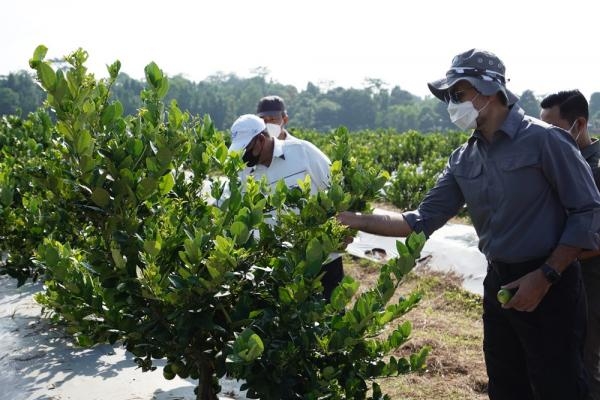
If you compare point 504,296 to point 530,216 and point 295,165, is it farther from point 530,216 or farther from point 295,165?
point 295,165

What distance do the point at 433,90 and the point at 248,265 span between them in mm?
1042

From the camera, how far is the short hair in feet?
10.0

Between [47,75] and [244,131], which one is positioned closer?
[47,75]

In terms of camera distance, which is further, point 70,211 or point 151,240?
point 70,211

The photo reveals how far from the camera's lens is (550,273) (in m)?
2.38

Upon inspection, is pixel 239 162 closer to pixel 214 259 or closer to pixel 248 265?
pixel 248 265

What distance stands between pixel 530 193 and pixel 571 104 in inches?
31.2

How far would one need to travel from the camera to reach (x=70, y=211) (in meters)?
2.47

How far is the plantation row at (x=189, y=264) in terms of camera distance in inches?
81.5

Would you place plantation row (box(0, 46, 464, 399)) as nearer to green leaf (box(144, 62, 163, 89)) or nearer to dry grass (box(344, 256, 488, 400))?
green leaf (box(144, 62, 163, 89))

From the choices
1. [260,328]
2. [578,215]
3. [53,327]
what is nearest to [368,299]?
[260,328]

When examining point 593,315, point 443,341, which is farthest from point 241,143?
point 443,341

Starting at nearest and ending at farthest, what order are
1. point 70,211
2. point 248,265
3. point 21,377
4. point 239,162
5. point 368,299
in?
1. point 368,299
2. point 248,265
3. point 70,211
4. point 239,162
5. point 21,377

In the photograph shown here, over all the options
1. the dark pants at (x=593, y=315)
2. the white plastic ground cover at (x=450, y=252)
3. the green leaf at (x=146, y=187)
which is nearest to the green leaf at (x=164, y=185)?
the green leaf at (x=146, y=187)
